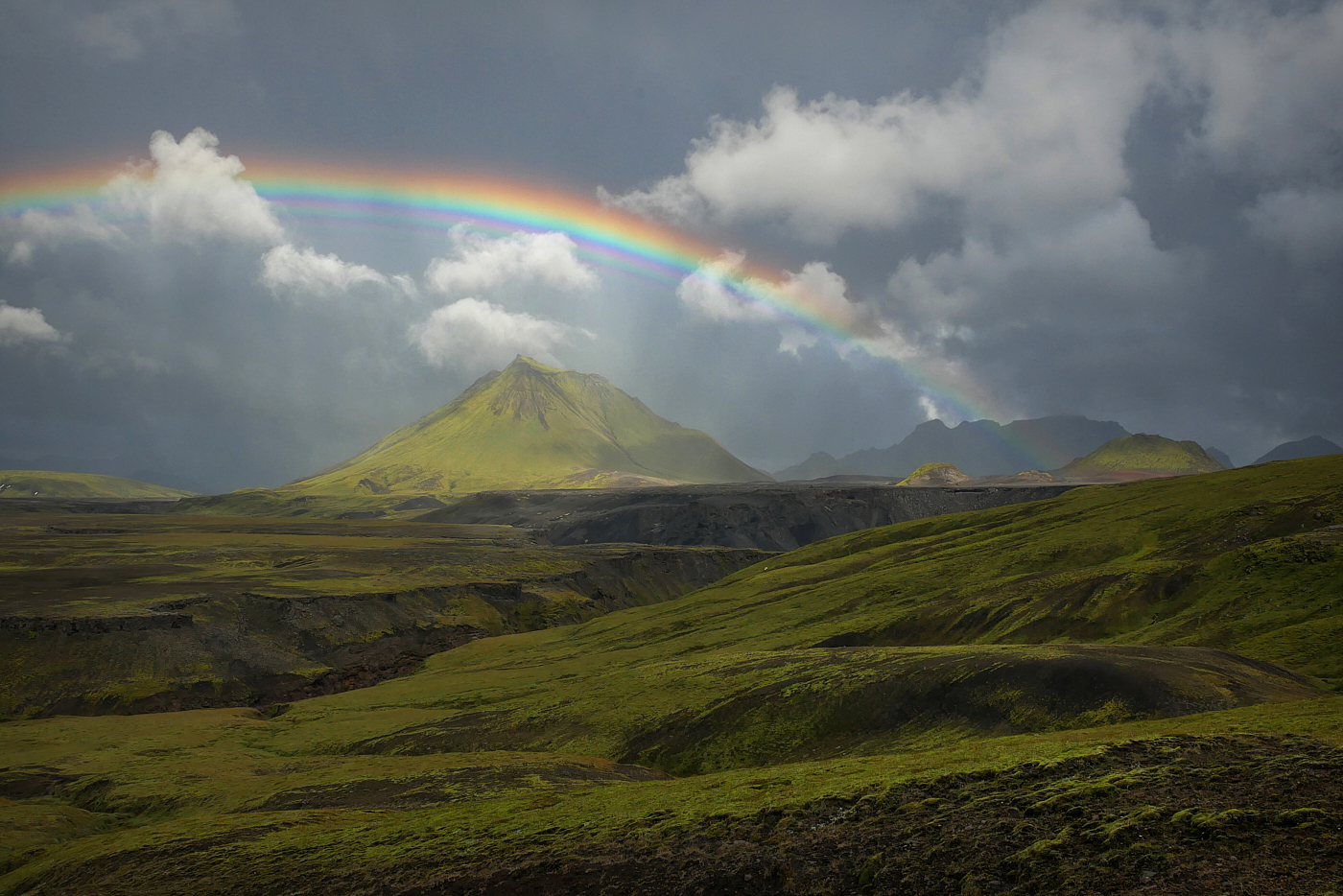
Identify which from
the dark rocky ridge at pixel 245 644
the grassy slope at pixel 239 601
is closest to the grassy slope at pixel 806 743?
the dark rocky ridge at pixel 245 644

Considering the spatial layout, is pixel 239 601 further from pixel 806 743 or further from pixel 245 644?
pixel 806 743

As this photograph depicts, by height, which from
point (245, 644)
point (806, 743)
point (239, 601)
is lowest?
point (245, 644)

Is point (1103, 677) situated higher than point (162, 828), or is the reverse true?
point (1103, 677)

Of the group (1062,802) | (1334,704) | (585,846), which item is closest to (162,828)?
(585,846)

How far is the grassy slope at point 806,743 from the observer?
24703 millimetres

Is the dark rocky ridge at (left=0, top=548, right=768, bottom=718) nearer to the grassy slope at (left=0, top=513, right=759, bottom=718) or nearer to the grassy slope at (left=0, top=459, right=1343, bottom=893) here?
the grassy slope at (left=0, top=513, right=759, bottom=718)

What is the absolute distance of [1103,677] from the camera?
4369 centimetres

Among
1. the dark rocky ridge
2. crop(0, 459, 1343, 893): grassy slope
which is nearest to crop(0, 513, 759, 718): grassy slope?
the dark rocky ridge

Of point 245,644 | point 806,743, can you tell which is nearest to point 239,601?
point 245,644

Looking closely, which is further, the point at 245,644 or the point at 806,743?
the point at 245,644

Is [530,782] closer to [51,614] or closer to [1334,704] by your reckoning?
[1334,704]

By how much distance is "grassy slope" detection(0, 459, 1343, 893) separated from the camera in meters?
24.7

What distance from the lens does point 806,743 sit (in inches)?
1981

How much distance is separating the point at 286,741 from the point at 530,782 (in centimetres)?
3657
